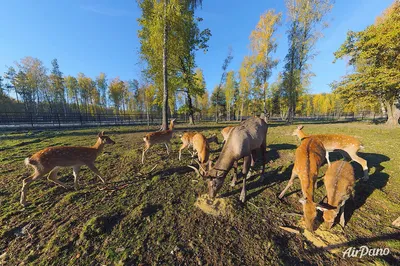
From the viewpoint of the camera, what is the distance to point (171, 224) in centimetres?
331

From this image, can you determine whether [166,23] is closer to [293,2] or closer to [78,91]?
[293,2]

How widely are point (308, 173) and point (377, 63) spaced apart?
70.1ft

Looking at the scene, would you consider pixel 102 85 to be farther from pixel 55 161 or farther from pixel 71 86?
pixel 55 161

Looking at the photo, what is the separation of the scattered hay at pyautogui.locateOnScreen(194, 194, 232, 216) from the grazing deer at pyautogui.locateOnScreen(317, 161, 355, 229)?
1.96 metres

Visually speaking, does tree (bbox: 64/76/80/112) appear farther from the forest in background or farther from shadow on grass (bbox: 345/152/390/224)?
shadow on grass (bbox: 345/152/390/224)

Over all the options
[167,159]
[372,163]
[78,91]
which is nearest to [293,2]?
[372,163]

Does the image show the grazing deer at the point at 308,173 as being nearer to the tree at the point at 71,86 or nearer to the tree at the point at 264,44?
the tree at the point at 264,44

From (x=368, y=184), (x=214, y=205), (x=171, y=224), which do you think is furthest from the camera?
(x=368, y=184)

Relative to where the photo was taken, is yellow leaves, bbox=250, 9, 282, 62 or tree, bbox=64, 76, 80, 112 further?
tree, bbox=64, 76, 80, 112

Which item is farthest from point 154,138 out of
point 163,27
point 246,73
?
point 246,73

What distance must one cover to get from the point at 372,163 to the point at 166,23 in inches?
636

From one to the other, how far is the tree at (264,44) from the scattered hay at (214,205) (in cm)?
2330

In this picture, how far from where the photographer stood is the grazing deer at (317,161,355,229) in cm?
305

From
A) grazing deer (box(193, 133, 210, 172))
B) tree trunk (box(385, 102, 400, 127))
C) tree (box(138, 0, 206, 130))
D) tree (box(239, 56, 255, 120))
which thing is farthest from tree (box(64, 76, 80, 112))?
tree trunk (box(385, 102, 400, 127))
